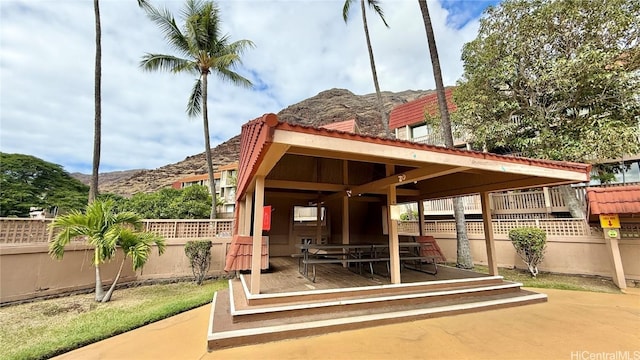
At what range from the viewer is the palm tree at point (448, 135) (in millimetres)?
7641

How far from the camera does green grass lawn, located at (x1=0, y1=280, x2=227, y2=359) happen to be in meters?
3.70

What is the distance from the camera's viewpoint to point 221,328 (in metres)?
3.09

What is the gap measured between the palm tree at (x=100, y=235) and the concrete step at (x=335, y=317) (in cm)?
293

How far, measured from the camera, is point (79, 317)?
501cm

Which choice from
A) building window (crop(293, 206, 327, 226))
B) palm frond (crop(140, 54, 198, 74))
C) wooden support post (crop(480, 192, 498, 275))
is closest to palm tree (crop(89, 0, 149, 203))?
palm frond (crop(140, 54, 198, 74))

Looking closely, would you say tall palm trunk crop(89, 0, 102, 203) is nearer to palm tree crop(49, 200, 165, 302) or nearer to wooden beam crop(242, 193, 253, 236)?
palm tree crop(49, 200, 165, 302)

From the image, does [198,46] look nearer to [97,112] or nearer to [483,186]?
[97,112]

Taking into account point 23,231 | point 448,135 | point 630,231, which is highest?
point 448,135

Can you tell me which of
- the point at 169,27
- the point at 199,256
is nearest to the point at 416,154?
the point at 199,256

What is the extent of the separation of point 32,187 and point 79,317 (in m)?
19.1

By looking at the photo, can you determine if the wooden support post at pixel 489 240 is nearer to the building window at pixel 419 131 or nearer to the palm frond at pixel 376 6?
the palm frond at pixel 376 6

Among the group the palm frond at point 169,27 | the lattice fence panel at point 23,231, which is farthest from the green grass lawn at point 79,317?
the palm frond at point 169,27

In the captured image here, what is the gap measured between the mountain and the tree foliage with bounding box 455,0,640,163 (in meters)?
29.3

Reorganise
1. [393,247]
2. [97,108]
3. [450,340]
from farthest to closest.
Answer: [97,108] → [393,247] → [450,340]
